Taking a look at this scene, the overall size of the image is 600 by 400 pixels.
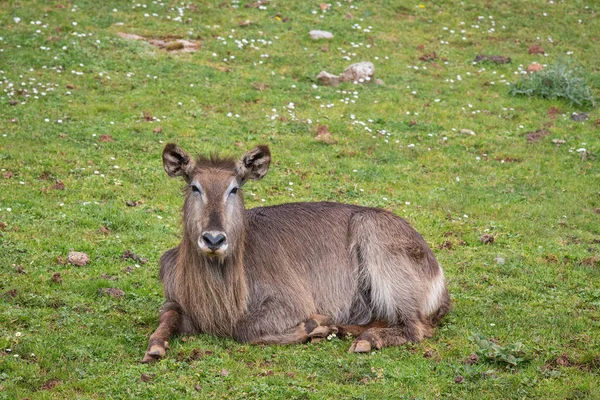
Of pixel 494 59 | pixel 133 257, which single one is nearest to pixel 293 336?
pixel 133 257

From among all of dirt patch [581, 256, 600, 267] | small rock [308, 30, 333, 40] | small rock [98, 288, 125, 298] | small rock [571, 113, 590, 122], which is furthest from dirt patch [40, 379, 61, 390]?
small rock [308, 30, 333, 40]

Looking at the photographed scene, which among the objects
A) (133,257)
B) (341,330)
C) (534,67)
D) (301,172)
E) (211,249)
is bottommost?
(301,172)

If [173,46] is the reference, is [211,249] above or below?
above

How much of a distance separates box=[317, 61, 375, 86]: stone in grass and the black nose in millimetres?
10758

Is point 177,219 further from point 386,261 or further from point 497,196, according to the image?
point 497,196

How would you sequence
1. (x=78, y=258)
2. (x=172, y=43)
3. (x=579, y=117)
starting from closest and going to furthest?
1. (x=78, y=258)
2. (x=579, y=117)
3. (x=172, y=43)

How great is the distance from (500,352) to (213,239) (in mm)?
2802

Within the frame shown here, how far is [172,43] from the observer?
62.1 feet

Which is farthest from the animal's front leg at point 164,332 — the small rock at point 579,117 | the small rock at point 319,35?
the small rock at point 319,35

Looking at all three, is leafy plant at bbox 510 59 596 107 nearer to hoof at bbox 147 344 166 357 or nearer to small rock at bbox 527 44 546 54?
small rock at bbox 527 44 546 54

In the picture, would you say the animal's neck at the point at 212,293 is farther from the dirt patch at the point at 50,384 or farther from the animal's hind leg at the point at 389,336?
the dirt patch at the point at 50,384

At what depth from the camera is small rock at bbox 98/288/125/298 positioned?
9.13 m

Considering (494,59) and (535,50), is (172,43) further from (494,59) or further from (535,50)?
(535,50)

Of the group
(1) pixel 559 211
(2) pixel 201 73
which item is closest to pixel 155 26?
(2) pixel 201 73
